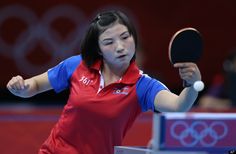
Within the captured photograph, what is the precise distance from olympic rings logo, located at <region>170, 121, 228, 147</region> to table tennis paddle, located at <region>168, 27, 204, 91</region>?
0.43m

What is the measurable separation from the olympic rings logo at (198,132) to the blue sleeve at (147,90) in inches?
38.3

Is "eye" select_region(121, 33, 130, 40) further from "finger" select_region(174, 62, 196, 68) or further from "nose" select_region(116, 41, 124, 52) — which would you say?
"finger" select_region(174, 62, 196, 68)

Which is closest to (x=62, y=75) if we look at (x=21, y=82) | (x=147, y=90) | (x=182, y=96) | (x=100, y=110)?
(x=21, y=82)

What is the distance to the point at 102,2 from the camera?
11.4 m

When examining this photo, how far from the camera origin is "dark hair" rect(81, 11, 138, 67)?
3.77 meters

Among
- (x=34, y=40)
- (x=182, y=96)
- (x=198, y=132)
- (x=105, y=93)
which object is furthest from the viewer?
(x=34, y=40)

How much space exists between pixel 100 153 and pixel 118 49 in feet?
1.88

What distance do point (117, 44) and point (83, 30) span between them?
7654 mm

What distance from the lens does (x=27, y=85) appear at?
3936 millimetres

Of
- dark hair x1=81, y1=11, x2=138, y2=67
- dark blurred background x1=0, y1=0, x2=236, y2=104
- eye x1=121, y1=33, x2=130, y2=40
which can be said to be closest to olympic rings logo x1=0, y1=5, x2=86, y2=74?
dark blurred background x1=0, y1=0, x2=236, y2=104

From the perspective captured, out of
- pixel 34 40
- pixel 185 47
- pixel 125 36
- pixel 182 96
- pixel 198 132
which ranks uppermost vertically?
pixel 34 40

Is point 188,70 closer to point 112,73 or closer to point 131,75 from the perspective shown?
point 131,75

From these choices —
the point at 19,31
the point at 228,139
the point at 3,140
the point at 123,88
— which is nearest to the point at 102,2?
the point at 19,31

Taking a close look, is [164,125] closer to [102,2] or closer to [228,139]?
[228,139]
